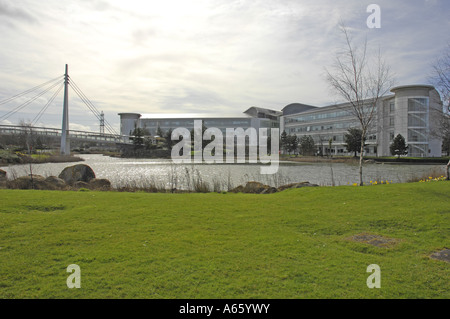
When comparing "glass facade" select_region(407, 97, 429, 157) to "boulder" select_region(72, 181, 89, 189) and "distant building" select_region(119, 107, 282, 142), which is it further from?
"boulder" select_region(72, 181, 89, 189)

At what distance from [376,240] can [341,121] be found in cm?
7520

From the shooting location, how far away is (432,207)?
742 cm

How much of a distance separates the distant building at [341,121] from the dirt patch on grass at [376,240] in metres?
29.1

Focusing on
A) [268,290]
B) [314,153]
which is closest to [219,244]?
[268,290]

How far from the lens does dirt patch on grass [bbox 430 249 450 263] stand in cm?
461

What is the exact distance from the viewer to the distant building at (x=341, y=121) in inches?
2259

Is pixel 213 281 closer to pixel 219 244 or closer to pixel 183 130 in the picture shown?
pixel 219 244

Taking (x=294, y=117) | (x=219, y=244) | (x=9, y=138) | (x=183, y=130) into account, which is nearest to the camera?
(x=219, y=244)

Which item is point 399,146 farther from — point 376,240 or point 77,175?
point 376,240

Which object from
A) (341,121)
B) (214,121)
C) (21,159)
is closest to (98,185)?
(21,159)

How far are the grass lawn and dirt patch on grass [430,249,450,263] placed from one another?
0.13 metres

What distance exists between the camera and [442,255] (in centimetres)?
474
